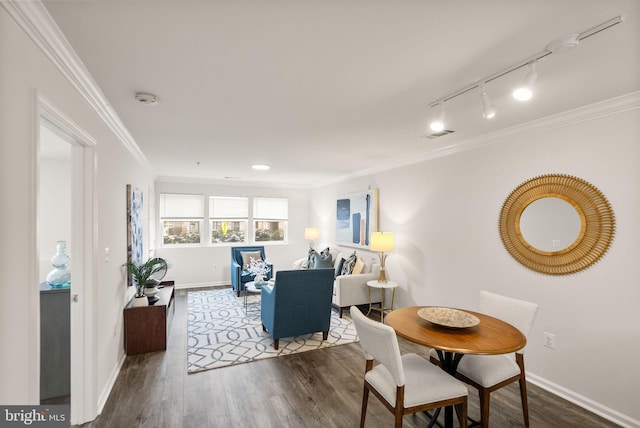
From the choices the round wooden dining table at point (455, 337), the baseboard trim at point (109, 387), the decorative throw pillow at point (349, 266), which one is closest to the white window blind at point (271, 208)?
the decorative throw pillow at point (349, 266)

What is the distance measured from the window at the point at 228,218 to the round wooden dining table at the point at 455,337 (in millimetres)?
5422

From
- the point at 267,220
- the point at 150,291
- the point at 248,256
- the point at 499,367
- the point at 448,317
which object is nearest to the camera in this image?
the point at 499,367

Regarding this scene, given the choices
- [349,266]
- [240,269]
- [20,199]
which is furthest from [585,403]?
[240,269]

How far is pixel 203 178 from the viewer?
669 centimetres

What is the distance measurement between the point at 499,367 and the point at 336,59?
2.29m

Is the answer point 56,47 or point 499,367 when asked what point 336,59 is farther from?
point 499,367

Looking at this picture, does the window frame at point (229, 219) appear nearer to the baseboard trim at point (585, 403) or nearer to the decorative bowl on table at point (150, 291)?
the decorative bowl on table at point (150, 291)

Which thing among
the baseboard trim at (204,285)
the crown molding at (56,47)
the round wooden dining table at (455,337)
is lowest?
the baseboard trim at (204,285)

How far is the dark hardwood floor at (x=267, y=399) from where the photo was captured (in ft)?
7.43

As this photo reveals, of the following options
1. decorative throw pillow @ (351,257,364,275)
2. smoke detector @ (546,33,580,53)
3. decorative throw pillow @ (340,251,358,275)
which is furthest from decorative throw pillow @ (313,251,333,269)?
smoke detector @ (546,33,580,53)

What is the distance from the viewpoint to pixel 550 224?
271 centimetres

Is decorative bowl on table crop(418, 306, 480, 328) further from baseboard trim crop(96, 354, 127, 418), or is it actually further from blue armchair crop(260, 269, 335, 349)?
baseboard trim crop(96, 354, 127, 418)

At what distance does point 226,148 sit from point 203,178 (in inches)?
122

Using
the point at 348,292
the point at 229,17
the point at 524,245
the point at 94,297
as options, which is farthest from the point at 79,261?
the point at 524,245
